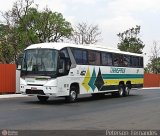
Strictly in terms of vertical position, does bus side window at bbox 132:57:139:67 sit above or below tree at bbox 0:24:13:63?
below

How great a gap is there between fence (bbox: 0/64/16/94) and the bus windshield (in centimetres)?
745

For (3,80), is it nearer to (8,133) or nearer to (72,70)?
(72,70)

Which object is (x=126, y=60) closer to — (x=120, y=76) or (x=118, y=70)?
(x=120, y=76)

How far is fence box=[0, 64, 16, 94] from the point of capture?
28766 mm

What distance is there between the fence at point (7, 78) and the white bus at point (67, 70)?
6.73 m

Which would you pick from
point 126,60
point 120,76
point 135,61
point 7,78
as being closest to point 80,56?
point 120,76

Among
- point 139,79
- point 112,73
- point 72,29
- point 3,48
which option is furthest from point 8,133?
point 72,29

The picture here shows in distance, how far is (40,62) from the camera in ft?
69.1

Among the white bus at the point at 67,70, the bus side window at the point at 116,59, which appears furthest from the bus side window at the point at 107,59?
the bus side window at the point at 116,59

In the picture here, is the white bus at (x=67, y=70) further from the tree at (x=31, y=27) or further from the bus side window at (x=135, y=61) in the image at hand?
the tree at (x=31, y=27)

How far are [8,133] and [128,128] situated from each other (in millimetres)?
3731

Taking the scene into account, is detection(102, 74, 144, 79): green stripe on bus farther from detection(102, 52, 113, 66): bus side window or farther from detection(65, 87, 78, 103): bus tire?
detection(65, 87, 78, 103): bus tire

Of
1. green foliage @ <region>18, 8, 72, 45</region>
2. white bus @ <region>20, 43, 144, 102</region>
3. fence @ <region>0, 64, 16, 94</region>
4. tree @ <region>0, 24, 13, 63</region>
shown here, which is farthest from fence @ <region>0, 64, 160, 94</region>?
green foliage @ <region>18, 8, 72, 45</region>

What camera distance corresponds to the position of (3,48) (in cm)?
5909
